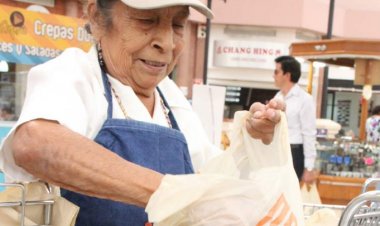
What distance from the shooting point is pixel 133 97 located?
1.40 metres

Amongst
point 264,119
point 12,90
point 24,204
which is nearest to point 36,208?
point 24,204

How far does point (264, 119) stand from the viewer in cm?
148

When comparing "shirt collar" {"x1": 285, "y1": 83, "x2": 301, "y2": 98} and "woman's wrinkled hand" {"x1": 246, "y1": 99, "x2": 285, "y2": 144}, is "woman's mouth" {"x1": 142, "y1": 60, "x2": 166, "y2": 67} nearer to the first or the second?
"woman's wrinkled hand" {"x1": 246, "y1": 99, "x2": 285, "y2": 144}

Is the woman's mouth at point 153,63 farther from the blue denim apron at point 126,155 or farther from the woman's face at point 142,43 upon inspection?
the blue denim apron at point 126,155

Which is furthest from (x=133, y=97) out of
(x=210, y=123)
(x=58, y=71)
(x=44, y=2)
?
(x=44, y=2)

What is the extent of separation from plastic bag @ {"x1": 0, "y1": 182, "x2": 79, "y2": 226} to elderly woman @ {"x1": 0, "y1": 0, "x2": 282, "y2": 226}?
2.0 inches

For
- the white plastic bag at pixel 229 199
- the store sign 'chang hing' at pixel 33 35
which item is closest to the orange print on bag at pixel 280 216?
the white plastic bag at pixel 229 199

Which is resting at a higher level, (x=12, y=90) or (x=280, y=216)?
(x=280, y=216)

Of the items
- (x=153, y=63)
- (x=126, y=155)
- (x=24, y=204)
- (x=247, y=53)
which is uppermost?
(x=247, y=53)

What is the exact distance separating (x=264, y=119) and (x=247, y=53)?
592 inches

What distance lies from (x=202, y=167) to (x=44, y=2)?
990cm

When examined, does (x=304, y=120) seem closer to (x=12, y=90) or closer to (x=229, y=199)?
(x=12, y=90)

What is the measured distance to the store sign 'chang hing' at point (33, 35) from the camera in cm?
525

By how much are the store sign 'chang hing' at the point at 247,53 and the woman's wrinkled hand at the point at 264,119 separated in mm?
14755
